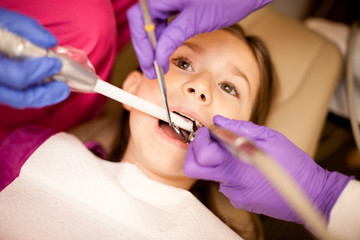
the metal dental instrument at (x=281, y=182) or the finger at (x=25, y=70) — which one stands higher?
the finger at (x=25, y=70)

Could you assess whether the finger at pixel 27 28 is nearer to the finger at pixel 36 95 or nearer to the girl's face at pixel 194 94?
the finger at pixel 36 95

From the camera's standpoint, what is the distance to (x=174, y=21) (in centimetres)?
90

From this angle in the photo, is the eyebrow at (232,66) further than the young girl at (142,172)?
Yes

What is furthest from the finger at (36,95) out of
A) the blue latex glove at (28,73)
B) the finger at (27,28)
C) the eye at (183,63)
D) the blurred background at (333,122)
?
the blurred background at (333,122)

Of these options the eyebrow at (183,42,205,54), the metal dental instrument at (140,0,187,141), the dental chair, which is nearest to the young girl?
the eyebrow at (183,42,205,54)

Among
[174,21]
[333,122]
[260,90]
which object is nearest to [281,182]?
[174,21]

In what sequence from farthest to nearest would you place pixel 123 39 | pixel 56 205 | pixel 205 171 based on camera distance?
pixel 123 39
pixel 56 205
pixel 205 171

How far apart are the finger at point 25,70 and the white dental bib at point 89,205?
400 millimetres

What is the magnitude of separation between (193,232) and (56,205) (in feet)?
1.50

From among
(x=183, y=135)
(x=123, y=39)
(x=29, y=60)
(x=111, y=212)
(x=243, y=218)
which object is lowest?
(x=243, y=218)

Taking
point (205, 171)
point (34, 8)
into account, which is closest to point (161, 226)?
point (205, 171)

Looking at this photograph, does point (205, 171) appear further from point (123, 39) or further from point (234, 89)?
point (123, 39)

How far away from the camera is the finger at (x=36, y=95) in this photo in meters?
0.74

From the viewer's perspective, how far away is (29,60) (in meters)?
0.71
